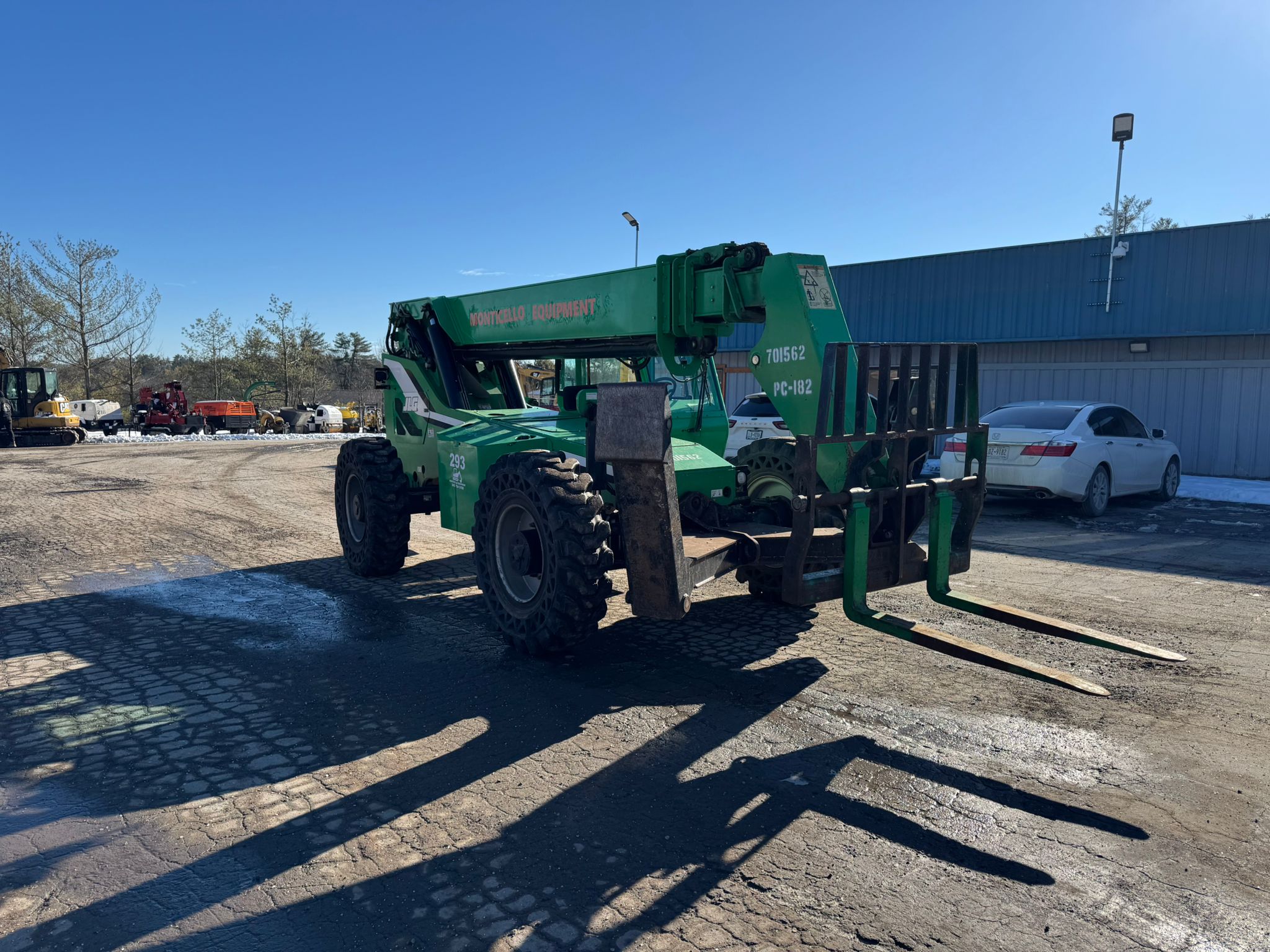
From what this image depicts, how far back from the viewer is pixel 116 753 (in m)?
4.12

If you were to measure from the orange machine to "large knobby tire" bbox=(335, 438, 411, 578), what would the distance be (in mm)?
34924

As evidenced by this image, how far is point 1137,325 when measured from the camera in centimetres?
1780

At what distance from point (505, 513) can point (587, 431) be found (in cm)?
97

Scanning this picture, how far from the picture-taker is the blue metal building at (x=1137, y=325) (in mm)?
16750

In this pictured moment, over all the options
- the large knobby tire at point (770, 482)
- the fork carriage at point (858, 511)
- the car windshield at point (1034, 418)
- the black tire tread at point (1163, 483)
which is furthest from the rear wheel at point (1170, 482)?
the fork carriage at point (858, 511)

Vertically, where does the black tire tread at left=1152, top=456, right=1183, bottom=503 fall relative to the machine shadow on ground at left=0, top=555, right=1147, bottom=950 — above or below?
above

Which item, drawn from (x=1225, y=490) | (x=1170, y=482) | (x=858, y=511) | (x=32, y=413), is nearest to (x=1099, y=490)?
(x=1170, y=482)

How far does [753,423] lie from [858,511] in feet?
29.8

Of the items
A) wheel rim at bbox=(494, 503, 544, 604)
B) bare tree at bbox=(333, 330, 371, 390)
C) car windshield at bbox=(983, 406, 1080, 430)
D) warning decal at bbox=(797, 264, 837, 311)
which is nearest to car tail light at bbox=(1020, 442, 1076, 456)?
car windshield at bbox=(983, 406, 1080, 430)

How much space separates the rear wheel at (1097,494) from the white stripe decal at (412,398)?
8758 millimetres

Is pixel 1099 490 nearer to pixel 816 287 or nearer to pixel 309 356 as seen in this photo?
pixel 816 287

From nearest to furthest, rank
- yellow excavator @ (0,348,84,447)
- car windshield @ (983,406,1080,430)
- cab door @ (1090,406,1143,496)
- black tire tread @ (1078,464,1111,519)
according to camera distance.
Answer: black tire tread @ (1078,464,1111,519), car windshield @ (983,406,1080,430), cab door @ (1090,406,1143,496), yellow excavator @ (0,348,84,447)

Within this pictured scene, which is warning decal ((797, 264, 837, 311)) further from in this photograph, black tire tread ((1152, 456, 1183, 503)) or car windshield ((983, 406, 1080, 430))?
black tire tread ((1152, 456, 1183, 503))

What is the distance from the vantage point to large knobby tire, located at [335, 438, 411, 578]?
769cm
